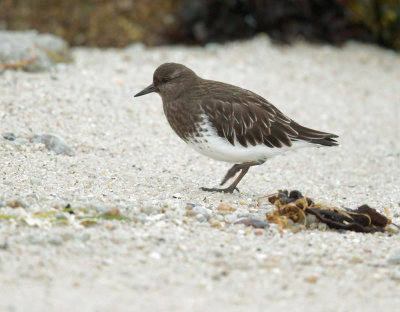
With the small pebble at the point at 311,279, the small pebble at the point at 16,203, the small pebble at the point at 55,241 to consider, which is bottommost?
the small pebble at the point at 55,241

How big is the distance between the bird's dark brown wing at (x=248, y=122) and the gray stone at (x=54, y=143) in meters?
1.37

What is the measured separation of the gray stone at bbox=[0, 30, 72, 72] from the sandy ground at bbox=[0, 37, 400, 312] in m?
0.25

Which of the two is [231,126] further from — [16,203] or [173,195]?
[16,203]

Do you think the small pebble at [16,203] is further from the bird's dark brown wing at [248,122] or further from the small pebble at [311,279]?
the small pebble at [311,279]

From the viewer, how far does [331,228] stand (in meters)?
5.19

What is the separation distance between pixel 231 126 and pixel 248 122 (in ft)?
0.56

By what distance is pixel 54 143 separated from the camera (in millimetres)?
6469

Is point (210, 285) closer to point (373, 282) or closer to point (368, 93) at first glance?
point (373, 282)

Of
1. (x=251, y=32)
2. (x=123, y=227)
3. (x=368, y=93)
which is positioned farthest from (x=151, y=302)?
(x=251, y=32)

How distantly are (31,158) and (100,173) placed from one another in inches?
23.7

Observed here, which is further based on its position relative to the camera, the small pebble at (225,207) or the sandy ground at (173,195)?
the small pebble at (225,207)

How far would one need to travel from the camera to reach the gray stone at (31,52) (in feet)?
28.3

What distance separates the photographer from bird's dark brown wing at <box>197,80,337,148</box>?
5.85 m

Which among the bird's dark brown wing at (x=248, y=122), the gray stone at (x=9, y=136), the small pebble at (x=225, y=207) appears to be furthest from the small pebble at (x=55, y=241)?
the gray stone at (x=9, y=136)
